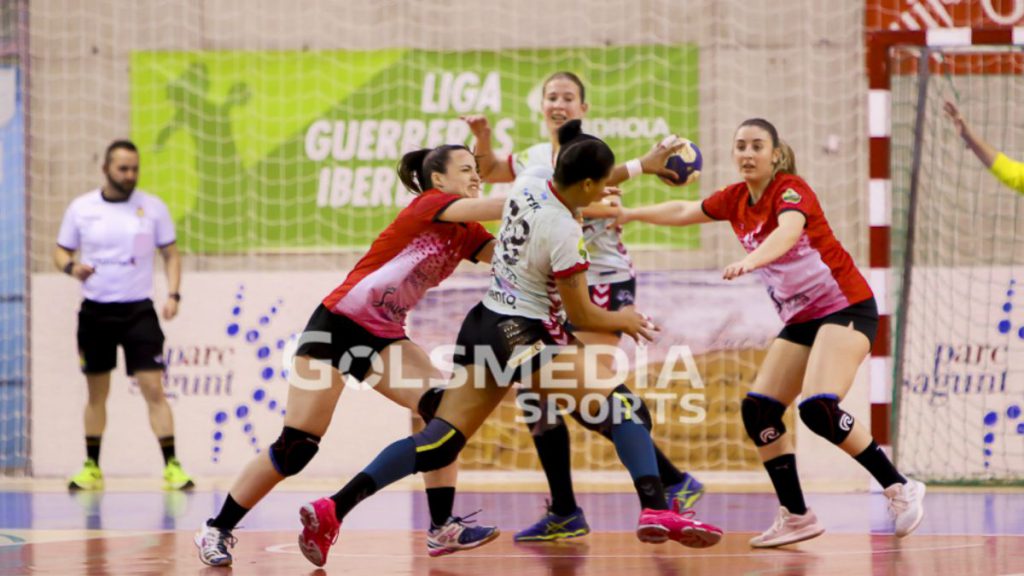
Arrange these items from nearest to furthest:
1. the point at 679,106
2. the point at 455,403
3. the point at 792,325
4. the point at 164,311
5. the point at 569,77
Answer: the point at 455,403 < the point at 792,325 < the point at 569,77 < the point at 164,311 < the point at 679,106

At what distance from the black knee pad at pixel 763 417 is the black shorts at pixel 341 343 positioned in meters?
1.42

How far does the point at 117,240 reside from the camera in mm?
9031

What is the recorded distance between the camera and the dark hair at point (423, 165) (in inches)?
221

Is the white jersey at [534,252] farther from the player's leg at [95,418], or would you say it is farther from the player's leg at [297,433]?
the player's leg at [95,418]

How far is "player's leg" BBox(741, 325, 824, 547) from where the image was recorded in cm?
573

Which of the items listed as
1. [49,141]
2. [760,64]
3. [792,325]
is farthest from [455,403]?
[49,141]

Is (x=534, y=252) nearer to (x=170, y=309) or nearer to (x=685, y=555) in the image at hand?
(x=685, y=555)

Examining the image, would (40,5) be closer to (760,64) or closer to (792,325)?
(760,64)

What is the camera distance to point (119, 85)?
33.9ft

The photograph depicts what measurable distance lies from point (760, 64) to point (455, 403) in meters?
5.42

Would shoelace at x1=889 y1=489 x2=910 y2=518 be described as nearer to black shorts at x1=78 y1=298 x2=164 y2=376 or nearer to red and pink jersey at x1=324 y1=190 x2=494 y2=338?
red and pink jersey at x1=324 y1=190 x2=494 y2=338

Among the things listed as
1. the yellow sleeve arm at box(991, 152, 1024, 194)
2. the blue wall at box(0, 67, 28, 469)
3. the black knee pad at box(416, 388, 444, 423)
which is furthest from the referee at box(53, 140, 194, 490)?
Result: the yellow sleeve arm at box(991, 152, 1024, 194)

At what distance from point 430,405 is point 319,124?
5.02m

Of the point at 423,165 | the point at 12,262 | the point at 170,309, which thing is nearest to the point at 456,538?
the point at 423,165
